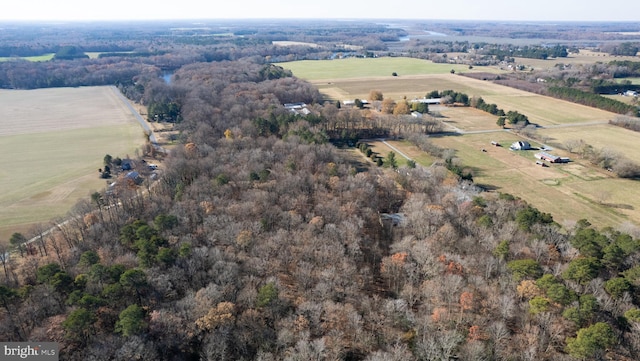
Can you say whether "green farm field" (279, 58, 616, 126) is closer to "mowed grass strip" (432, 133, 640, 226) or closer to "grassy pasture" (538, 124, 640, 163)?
"grassy pasture" (538, 124, 640, 163)

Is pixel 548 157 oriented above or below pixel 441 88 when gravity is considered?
below

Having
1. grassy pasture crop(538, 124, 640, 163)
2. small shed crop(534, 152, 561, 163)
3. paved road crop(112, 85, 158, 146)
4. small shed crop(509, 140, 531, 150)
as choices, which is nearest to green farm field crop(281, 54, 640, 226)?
grassy pasture crop(538, 124, 640, 163)

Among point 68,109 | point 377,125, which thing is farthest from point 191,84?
point 377,125

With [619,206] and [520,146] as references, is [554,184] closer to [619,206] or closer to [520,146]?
[619,206]

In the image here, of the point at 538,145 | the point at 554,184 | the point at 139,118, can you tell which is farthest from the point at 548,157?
the point at 139,118

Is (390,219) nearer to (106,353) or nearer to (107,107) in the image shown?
(106,353)

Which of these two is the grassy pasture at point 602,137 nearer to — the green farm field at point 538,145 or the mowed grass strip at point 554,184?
the green farm field at point 538,145
